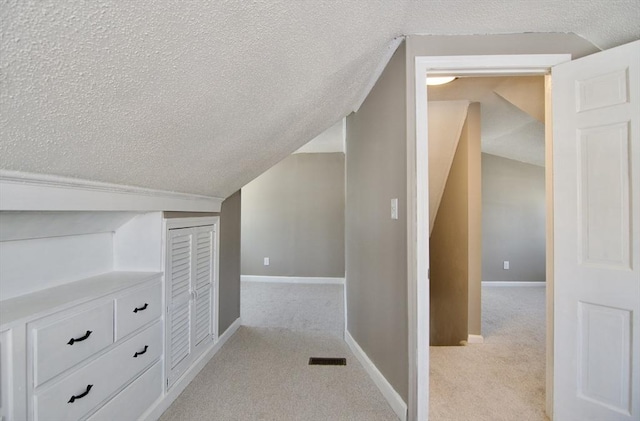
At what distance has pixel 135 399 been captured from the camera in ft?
4.84

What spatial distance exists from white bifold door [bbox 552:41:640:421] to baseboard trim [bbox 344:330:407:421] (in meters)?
0.79

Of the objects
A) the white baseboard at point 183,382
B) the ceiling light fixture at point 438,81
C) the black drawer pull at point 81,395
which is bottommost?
the white baseboard at point 183,382

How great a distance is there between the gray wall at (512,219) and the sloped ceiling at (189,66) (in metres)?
3.80

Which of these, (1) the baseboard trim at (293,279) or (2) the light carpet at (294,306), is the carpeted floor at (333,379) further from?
(1) the baseboard trim at (293,279)

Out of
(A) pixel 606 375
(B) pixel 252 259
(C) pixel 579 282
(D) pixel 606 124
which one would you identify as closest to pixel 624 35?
(D) pixel 606 124

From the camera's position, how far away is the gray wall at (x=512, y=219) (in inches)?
193

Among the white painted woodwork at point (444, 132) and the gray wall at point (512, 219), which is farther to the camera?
the gray wall at point (512, 219)

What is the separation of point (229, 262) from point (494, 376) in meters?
2.29

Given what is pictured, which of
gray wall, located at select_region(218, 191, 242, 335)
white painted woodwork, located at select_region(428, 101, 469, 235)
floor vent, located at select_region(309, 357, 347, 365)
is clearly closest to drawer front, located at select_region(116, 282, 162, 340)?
gray wall, located at select_region(218, 191, 242, 335)

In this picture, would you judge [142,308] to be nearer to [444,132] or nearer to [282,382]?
[282,382]

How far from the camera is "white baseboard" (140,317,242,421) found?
1.60m

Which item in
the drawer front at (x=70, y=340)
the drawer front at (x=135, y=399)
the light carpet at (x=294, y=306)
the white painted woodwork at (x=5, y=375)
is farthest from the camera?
the light carpet at (x=294, y=306)

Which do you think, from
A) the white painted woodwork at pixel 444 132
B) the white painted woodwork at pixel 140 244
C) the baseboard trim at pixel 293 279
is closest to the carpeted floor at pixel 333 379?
the white painted woodwork at pixel 140 244

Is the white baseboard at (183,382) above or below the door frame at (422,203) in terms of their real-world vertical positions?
below
